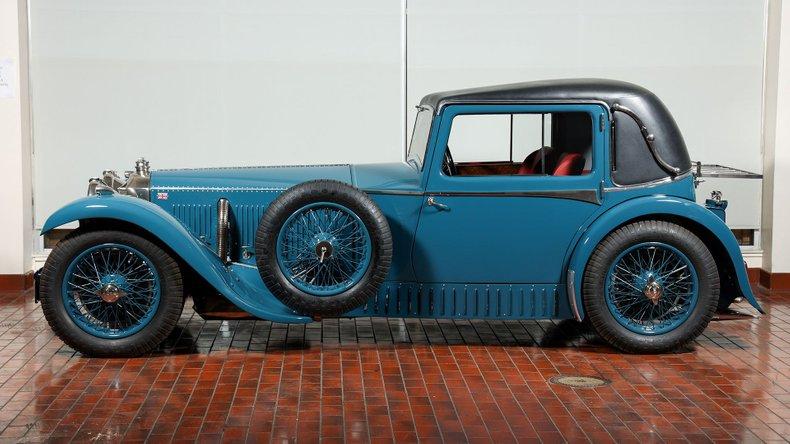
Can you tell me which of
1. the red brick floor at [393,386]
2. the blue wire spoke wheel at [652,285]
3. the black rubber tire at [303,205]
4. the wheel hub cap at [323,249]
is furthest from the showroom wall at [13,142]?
the blue wire spoke wheel at [652,285]

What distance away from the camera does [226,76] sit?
32.2 ft

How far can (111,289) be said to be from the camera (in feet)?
22.6

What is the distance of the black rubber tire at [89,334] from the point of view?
22.6 feet

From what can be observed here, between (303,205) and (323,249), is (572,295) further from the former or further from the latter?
(303,205)

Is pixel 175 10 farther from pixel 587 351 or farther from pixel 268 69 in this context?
pixel 587 351

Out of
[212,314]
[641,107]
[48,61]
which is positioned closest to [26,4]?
[48,61]

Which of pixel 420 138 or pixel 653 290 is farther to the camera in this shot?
pixel 420 138

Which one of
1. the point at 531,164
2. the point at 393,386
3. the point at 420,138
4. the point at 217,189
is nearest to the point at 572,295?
the point at 531,164

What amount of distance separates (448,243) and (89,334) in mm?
2354

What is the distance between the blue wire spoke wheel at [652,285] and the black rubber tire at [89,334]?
2767 millimetres

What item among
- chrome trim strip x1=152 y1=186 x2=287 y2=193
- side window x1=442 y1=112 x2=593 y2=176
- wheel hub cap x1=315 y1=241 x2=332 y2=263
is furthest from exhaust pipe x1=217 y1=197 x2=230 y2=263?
side window x1=442 y1=112 x2=593 y2=176

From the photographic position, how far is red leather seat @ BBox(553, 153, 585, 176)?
7250mm

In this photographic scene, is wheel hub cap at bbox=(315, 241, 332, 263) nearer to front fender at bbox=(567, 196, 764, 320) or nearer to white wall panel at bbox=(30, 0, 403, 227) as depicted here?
front fender at bbox=(567, 196, 764, 320)

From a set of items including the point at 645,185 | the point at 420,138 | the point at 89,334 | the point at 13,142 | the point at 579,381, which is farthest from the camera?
the point at 13,142
